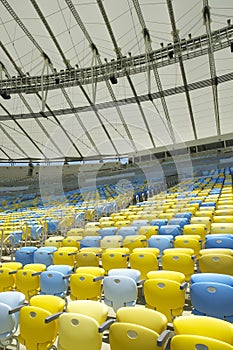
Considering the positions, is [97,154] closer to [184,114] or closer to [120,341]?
[184,114]

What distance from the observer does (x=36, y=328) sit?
10.2 ft

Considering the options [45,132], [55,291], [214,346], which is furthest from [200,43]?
[45,132]

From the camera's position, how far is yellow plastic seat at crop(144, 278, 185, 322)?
3.48 meters

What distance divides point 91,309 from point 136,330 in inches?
37.9

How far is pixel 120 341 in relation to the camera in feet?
8.20

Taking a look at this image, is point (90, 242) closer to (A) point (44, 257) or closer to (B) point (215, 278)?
(A) point (44, 257)

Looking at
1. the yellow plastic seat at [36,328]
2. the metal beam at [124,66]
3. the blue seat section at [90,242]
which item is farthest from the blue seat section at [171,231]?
the metal beam at [124,66]

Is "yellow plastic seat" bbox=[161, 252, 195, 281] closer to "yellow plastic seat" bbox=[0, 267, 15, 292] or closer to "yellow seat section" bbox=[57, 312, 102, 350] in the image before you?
"yellow seat section" bbox=[57, 312, 102, 350]

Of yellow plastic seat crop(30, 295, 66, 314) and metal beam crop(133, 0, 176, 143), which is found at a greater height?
metal beam crop(133, 0, 176, 143)

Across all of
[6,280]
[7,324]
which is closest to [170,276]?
[7,324]

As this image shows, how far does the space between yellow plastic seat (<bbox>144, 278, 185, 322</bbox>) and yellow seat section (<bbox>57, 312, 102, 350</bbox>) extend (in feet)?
3.46

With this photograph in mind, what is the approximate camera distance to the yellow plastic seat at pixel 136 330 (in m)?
2.38

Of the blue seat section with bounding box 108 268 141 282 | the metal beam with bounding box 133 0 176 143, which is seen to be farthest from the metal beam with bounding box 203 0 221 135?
the blue seat section with bounding box 108 268 141 282

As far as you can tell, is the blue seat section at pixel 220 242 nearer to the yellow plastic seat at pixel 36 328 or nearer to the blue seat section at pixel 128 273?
the blue seat section at pixel 128 273
